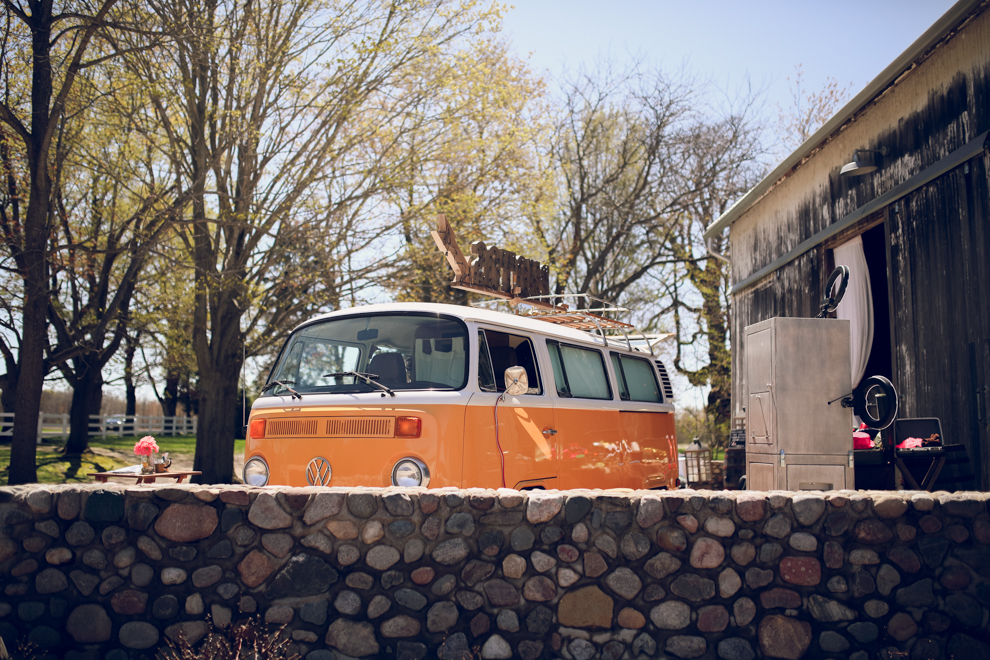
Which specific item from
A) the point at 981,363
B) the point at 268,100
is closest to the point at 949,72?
the point at 981,363

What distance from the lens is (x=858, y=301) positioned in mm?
12086

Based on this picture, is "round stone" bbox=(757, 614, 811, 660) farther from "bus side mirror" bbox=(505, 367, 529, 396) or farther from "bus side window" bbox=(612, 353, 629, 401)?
"bus side window" bbox=(612, 353, 629, 401)

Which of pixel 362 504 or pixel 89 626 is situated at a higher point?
pixel 362 504

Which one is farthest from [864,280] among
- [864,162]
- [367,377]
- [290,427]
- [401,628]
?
[401,628]

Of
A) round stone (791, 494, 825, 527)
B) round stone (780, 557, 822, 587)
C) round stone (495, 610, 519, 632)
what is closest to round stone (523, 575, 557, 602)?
round stone (495, 610, 519, 632)

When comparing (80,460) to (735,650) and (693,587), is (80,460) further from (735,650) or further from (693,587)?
(735,650)

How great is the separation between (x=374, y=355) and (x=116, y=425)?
35.9m

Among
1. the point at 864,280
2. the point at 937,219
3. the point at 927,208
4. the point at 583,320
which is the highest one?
the point at 927,208

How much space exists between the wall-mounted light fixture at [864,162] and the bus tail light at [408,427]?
779 centimetres

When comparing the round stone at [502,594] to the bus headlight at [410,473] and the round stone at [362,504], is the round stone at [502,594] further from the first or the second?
the bus headlight at [410,473]

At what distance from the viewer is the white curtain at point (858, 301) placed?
37.8 ft

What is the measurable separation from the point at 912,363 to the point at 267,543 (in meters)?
8.27

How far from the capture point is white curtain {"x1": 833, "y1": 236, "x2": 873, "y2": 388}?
11523mm

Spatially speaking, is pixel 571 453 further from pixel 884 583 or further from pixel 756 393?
pixel 884 583
